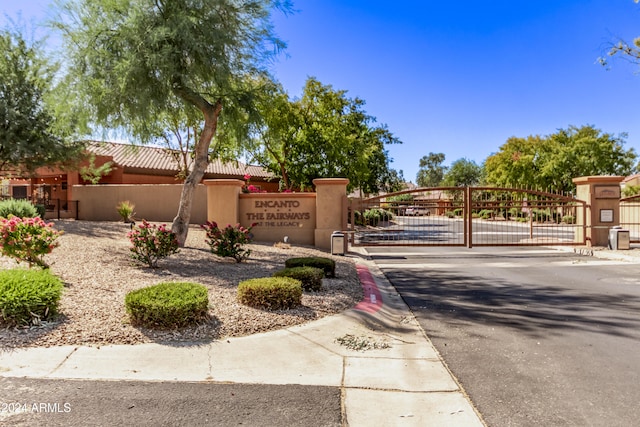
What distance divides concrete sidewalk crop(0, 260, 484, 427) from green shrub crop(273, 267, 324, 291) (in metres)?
1.90

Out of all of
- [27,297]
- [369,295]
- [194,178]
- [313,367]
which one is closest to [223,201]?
[194,178]

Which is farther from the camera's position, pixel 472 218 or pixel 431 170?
pixel 431 170

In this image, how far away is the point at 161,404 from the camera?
3.71 m

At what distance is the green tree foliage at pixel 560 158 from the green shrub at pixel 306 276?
4217 cm

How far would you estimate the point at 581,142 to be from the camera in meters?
43.6

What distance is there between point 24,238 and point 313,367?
5659 mm

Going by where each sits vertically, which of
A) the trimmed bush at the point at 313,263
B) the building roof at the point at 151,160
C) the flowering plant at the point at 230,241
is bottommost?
the trimmed bush at the point at 313,263

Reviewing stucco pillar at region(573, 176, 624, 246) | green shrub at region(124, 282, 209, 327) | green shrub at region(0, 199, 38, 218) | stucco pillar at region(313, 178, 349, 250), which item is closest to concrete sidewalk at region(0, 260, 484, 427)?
green shrub at region(124, 282, 209, 327)

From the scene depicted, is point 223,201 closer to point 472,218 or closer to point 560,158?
point 472,218

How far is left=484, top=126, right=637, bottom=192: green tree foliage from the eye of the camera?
4331 cm

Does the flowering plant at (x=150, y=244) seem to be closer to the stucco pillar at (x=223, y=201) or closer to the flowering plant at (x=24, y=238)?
the flowering plant at (x=24, y=238)

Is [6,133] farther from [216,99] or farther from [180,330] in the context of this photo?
[180,330]

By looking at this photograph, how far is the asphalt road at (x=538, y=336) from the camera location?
388 centimetres

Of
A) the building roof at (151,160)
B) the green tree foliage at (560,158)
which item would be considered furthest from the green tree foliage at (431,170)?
the building roof at (151,160)
